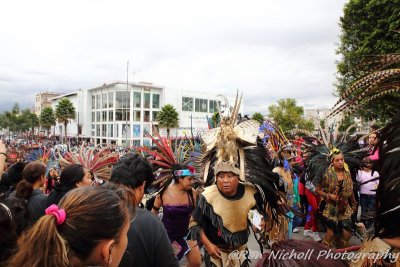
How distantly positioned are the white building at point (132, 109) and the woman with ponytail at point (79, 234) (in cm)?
4006

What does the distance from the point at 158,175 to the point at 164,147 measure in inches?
17.9

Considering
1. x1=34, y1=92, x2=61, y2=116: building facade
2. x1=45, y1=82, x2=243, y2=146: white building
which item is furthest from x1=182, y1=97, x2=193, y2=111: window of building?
x1=34, y1=92, x2=61, y2=116: building facade

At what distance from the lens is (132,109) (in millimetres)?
44250

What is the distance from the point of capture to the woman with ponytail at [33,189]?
3293mm

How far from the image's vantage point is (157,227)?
198cm

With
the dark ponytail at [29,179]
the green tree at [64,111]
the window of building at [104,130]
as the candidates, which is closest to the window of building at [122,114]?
the window of building at [104,130]

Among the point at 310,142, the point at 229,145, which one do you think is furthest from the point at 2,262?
the point at 310,142

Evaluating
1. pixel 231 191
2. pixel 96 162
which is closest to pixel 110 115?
pixel 96 162

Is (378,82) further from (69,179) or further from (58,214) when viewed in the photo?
(69,179)

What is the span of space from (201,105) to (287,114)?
1290cm

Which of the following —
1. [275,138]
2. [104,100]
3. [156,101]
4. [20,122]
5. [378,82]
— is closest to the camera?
[378,82]

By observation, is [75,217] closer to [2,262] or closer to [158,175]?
[2,262]

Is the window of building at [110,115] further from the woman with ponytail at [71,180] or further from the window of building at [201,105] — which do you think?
the woman with ponytail at [71,180]

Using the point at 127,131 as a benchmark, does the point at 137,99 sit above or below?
above
